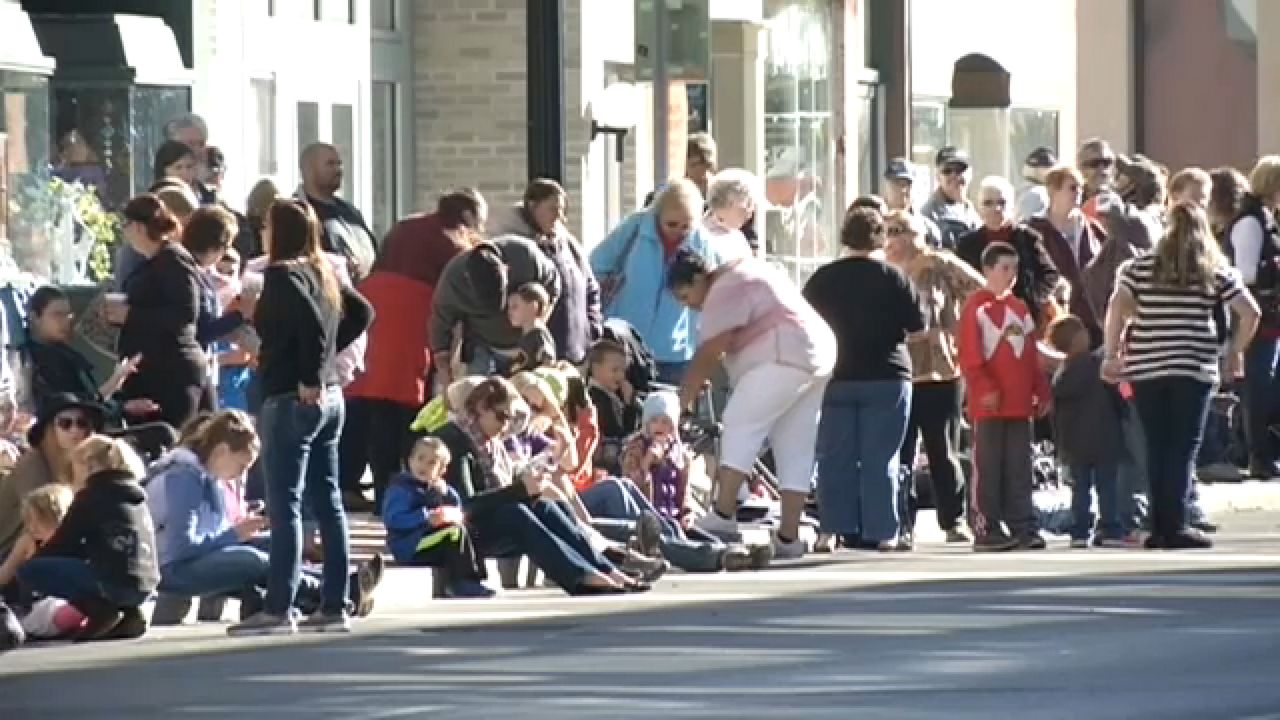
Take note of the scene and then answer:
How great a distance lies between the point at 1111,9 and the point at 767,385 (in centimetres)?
2164

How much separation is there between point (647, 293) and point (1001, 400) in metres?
2.01

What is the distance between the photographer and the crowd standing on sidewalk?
1727 cm

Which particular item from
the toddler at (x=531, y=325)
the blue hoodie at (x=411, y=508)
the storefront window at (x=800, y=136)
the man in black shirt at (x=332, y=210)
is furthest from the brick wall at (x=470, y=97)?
the blue hoodie at (x=411, y=508)

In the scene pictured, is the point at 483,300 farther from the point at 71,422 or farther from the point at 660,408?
the point at 71,422

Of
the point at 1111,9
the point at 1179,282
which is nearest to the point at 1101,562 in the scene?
the point at 1179,282

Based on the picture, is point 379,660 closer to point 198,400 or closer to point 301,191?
point 198,400

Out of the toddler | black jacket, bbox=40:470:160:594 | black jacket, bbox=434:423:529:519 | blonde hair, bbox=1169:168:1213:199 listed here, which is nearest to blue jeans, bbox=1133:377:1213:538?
the toddler

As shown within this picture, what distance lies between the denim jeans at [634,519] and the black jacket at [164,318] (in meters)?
2.22

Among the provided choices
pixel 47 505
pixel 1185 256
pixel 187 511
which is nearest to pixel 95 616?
pixel 47 505

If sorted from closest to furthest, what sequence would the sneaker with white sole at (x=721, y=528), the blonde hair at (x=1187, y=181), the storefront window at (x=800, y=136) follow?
the sneaker with white sole at (x=721, y=528) → the blonde hair at (x=1187, y=181) → the storefront window at (x=800, y=136)

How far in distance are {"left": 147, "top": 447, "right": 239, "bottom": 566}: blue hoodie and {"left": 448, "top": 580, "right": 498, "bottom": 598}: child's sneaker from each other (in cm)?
150

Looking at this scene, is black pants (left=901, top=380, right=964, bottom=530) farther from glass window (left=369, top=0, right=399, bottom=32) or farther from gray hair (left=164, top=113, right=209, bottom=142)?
glass window (left=369, top=0, right=399, bottom=32)

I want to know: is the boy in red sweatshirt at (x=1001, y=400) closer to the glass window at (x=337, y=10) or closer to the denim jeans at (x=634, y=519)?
the denim jeans at (x=634, y=519)

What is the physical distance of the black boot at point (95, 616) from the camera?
667 inches
